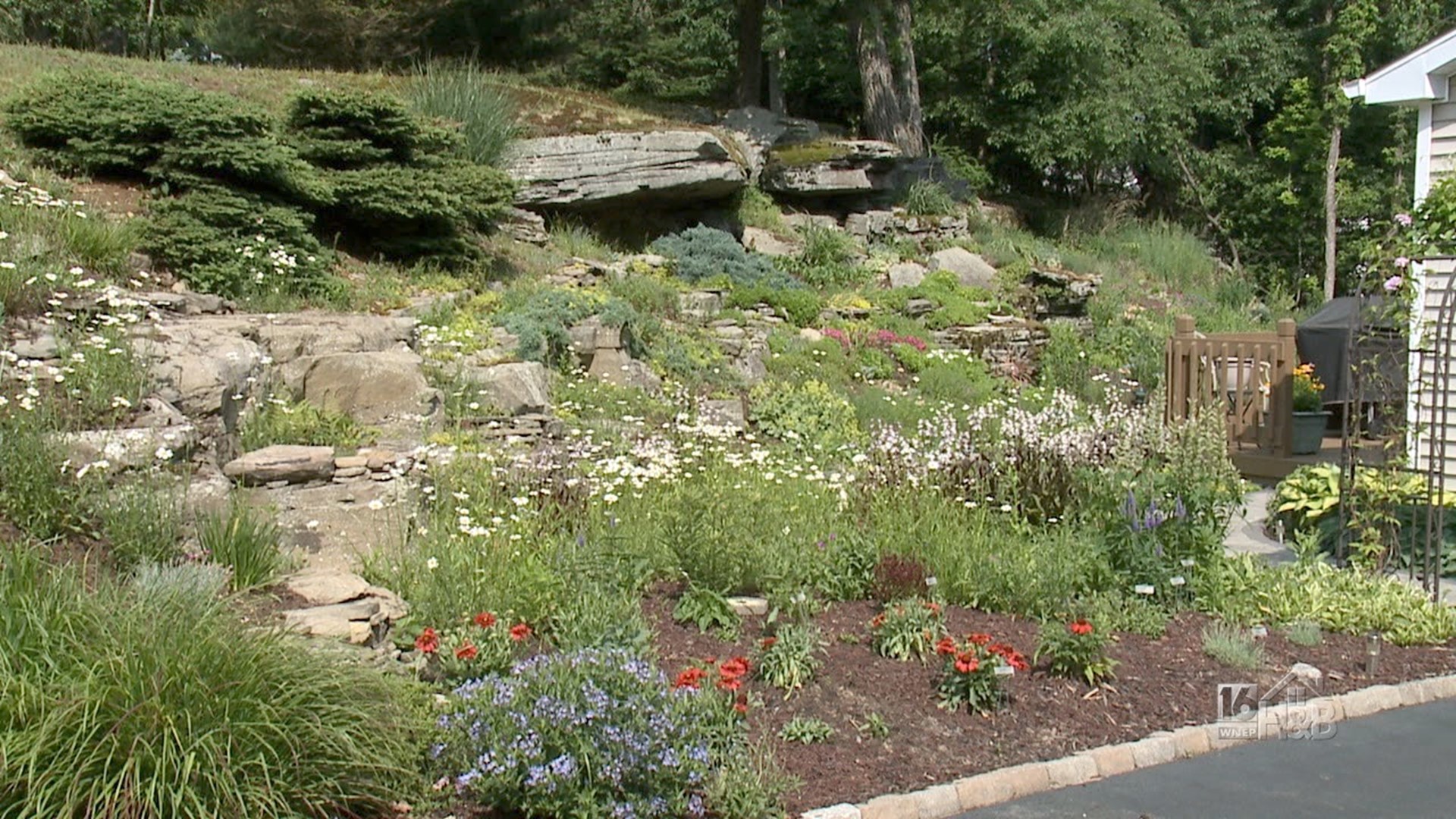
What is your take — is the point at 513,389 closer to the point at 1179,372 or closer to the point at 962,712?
the point at 962,712

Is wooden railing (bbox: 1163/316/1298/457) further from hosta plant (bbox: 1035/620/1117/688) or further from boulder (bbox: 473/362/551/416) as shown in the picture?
hosta plant (bbox: 1035/620/1117/688)

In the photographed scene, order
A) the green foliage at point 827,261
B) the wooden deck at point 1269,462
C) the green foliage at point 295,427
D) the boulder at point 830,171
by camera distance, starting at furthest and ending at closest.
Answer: the boulder at point 830,171 → the green foliage at point 827,261 → the wooden deck at point 1269,462 → the green foliage at point 295,427

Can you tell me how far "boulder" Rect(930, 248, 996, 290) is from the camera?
16.8 metres

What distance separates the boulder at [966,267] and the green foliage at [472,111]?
5933 millimetres

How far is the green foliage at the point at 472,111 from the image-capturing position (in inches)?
535

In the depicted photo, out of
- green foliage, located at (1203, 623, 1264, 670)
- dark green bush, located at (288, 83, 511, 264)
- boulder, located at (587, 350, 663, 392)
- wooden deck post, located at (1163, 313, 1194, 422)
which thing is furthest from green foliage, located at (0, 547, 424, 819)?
wooden deck post, located at (1163, 313, 1194, 422)

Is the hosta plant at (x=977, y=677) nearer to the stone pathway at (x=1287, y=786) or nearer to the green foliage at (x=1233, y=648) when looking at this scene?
the stone pathway at (x=1287, y=786)

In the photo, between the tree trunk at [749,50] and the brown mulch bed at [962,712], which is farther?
the tree trunk at [749,50]

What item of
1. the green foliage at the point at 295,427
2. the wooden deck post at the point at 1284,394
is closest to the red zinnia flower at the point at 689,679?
the green foliage at the point at 295,427

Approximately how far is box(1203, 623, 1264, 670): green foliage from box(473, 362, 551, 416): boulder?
4841 millimetres

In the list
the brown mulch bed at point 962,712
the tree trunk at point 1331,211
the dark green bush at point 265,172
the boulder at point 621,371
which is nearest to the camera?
the brown mulch bed at point 962,712

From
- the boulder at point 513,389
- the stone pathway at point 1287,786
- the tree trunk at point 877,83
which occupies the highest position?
the tree trunk at point 877,83

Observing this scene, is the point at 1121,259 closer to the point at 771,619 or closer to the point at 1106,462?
the point at 1106,462

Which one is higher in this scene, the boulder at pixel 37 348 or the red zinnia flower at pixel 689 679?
the boulder at pixel 37 348
